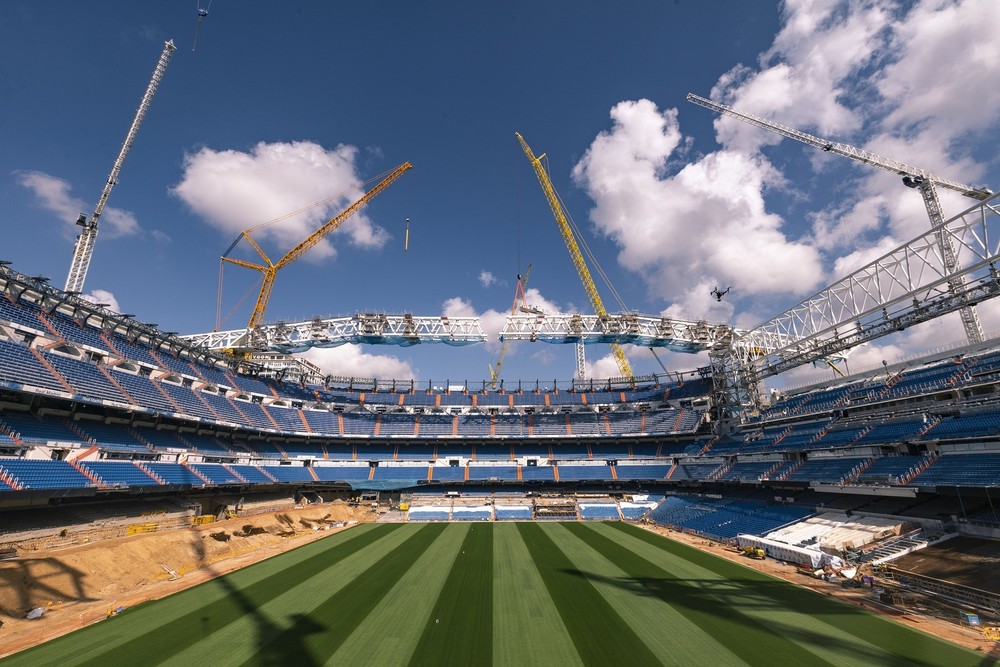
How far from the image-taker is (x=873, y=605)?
1647cm

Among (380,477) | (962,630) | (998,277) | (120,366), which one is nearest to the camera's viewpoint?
(962,630)

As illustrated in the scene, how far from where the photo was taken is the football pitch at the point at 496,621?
12.0m

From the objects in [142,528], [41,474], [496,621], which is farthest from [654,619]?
[41,474]

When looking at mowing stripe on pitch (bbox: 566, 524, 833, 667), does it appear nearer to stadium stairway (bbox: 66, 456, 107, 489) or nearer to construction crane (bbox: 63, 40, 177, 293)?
stadium stairway (bbox: 66, 456, 107, 489)

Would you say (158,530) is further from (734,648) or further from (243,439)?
(734,648)

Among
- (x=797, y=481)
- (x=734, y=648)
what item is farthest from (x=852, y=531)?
(x=734, y=648)

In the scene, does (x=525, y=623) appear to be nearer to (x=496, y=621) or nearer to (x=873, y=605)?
(x=496, y=621)

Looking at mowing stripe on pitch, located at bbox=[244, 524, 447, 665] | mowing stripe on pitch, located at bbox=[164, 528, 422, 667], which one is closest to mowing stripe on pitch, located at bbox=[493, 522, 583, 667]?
mowing stripe on pitch, located at bbox=[244, 524, 447, 665]

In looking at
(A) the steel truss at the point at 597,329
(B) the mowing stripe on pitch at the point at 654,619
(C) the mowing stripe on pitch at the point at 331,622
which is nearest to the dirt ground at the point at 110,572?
(C) the mowing stripe on pitch at the point at 331,622

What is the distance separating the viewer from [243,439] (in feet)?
150

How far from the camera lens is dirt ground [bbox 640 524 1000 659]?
43.1ft

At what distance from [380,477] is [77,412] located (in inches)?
1145

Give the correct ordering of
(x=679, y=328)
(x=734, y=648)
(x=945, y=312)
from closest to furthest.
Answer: (x=734, y=648) < (x=945, y=312) < (x=679, y=328)

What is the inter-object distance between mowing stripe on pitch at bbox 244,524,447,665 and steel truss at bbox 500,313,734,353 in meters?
24.5
